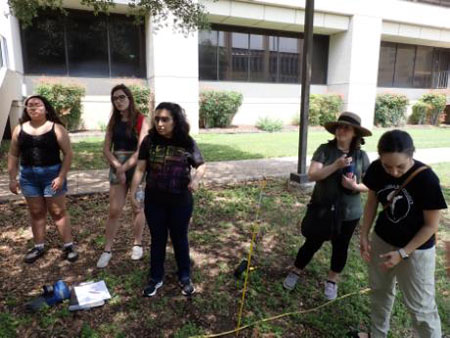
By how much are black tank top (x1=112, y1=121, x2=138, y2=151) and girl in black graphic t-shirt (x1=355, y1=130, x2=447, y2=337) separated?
218 centimetres

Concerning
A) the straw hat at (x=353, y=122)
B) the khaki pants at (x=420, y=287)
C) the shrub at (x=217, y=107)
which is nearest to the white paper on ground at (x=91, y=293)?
the khaki pants at (x=420, y=287)

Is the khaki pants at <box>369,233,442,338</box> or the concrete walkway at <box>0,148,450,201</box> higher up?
the khaki pants at <box>369,233,442,338</box>

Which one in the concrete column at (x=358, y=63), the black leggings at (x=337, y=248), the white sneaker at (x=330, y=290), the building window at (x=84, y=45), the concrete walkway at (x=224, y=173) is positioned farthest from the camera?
the concrete column at (x=358, y=63)

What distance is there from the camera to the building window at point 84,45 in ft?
40.5

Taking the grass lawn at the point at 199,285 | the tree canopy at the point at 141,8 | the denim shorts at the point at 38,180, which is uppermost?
the tree canopy at the point at 141,8

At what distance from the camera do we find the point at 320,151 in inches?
119

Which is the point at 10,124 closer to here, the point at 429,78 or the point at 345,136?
the point at 345,136

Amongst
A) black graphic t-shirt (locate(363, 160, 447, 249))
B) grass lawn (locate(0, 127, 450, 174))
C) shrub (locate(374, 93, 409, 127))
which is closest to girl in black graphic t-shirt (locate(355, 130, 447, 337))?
black graphic t-shirt (locate(363, 160, 447, 249))

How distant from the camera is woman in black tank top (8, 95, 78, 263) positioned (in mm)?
3391

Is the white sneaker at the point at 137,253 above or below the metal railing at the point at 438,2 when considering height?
below

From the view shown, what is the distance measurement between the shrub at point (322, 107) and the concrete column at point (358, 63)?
0.81m

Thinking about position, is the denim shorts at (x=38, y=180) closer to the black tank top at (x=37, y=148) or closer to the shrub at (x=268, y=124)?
the black tank top at (x=37, y=148)

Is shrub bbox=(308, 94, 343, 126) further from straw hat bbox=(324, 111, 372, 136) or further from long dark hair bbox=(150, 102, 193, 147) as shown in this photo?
long dark hair bbox=(150, 102, 193, 147)

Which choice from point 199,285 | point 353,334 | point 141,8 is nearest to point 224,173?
point 141,8
